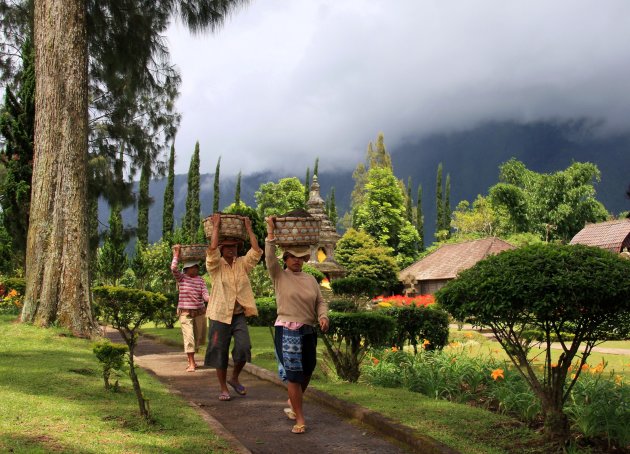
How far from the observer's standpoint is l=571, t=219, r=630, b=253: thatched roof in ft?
115

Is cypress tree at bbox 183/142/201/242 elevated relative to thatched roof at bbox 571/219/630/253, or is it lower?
elevated

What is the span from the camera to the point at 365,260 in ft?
142

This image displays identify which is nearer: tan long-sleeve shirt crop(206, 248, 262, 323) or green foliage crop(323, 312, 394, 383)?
tan long-sleeve shirt crop(206, 248, 262, 323)

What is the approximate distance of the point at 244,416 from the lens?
20.6ft

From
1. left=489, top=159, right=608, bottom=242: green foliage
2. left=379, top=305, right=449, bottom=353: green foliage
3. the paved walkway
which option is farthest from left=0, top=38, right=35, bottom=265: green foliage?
left=489, top=159, right=608, bottom=242: green foliage

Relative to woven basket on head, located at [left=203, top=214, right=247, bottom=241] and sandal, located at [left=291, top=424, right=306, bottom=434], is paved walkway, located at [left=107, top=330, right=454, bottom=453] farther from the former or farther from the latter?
woven basket on head, located at [left=203, top=214, right=247, bottom=241]

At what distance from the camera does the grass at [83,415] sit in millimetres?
4270

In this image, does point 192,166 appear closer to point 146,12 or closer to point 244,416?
point 146,12

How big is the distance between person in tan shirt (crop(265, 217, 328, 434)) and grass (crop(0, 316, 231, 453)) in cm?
89

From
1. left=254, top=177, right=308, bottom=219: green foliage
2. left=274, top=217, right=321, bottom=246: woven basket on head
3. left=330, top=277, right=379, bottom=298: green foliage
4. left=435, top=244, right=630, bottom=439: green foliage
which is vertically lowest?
left=435, top=244, right=630, bottom=439: green foliage

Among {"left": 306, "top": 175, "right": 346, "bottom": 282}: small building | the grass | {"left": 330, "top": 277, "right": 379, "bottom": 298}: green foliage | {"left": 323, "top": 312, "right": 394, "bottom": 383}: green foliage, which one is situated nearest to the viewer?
the grass

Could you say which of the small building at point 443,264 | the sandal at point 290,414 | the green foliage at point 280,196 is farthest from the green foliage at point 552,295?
the green foliage at point 280,196

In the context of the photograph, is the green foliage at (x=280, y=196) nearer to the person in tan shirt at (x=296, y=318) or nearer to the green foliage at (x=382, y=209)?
the green foliage at (x=382, y=209)

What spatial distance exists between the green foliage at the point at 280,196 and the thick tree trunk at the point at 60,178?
52.1 m
